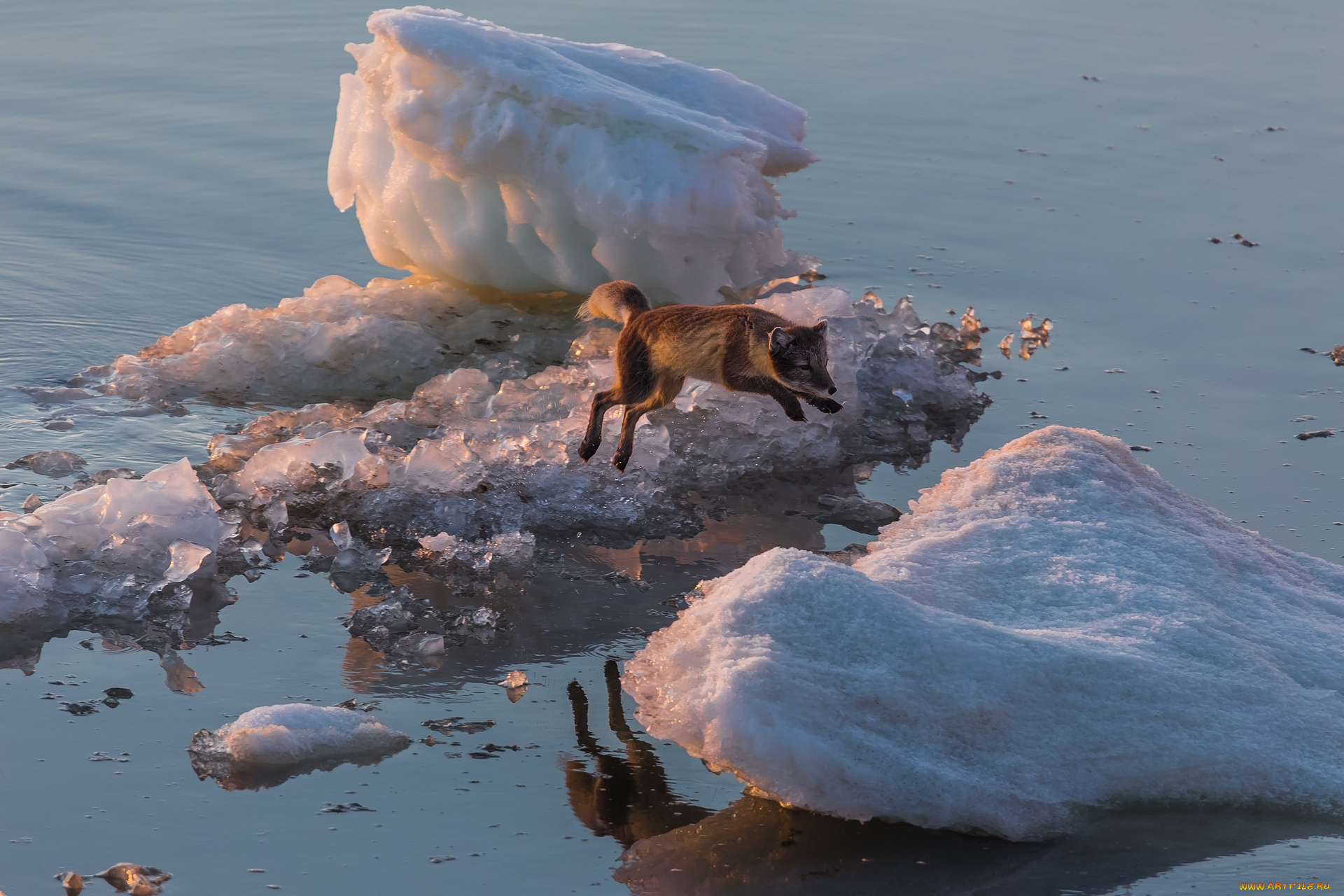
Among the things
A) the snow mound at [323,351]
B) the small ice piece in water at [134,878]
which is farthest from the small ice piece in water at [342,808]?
the snow mound at [323,351]

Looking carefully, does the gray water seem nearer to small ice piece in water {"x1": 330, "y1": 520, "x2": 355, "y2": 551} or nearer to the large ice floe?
the large ice floe

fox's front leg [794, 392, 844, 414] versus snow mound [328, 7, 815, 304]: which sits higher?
snow mound [328, 7, 815, 304]

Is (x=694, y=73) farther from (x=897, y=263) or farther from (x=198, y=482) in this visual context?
(x=198, y=482)

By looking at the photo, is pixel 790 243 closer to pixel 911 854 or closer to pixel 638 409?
pixel 638 409

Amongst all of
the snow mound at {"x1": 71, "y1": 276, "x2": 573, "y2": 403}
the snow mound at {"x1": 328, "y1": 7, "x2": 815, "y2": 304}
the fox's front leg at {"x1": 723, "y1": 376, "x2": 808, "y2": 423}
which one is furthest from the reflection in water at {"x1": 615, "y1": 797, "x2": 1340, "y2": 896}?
the snow mound at {"x1": 328, "y1": 7, "x2": 815, "y2": 304}

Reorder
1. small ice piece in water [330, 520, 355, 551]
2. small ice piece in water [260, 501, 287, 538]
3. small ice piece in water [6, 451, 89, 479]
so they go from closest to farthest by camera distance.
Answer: small ice piece in water [330, 520, 355, 551], small ice piece in water [260, 501, 287, 538], small ice piece in water [6, 451, 89, 479]

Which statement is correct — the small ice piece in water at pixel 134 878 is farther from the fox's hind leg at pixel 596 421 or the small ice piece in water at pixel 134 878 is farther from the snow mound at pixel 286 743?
the fox's hind leg at pixel 596 421

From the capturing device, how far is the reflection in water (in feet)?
11.0

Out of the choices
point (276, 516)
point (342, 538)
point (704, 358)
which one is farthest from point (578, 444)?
point (276, 516)

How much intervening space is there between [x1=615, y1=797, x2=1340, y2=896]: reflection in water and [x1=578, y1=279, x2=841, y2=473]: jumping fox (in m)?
1.50

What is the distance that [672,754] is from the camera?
386cm

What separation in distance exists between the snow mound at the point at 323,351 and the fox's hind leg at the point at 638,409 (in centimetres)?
139

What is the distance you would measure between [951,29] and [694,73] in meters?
6.50

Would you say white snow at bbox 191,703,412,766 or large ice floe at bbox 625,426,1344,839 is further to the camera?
white snow at bbox 191,703,412,766
